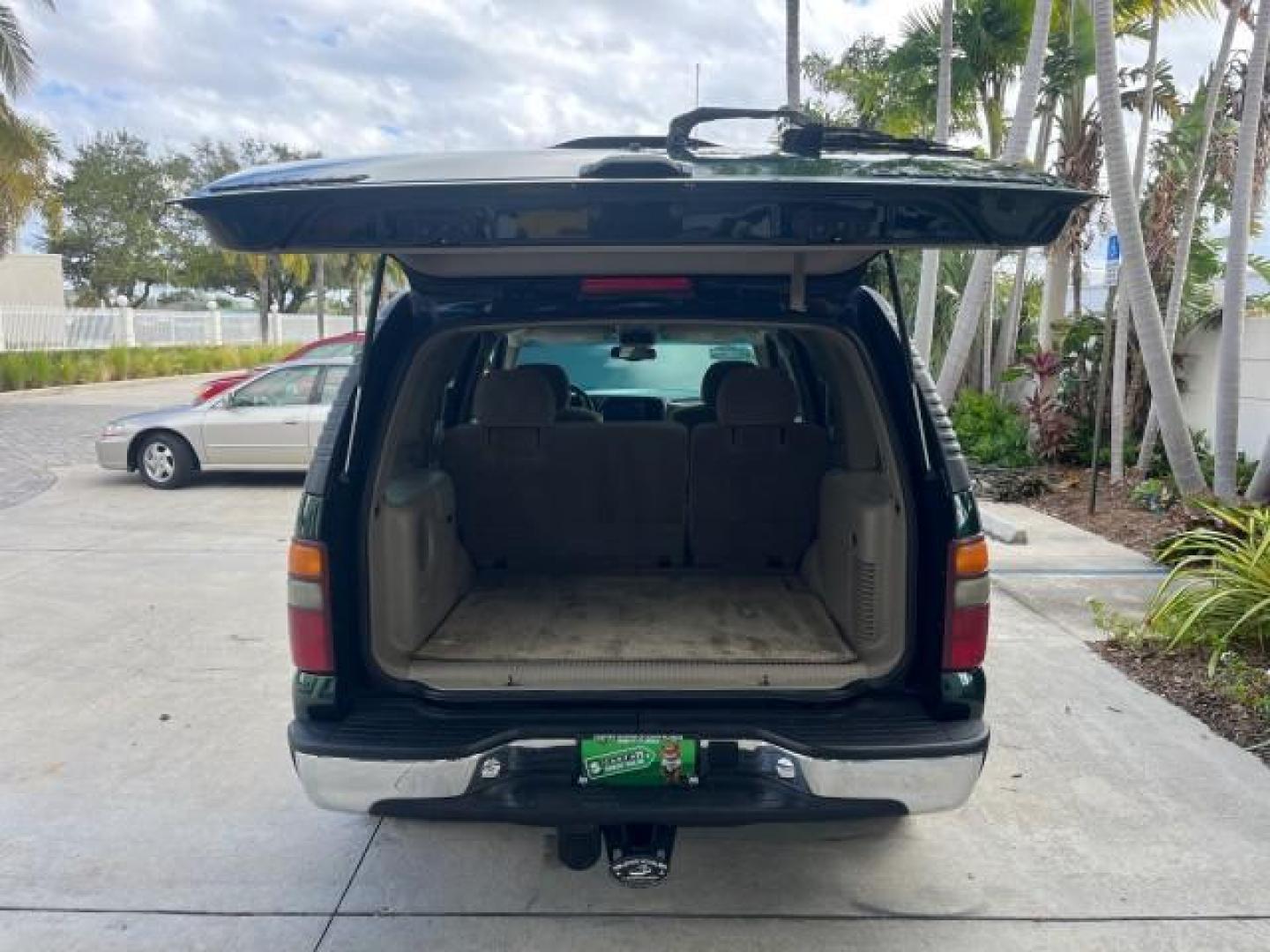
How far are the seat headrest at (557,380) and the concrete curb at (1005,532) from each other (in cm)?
→ 430

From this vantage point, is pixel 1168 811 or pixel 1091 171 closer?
pixel 1168 811

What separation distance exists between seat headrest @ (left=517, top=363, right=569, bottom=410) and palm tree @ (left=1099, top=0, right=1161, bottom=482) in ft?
20.1

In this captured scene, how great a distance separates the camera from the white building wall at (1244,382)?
899 centimetres

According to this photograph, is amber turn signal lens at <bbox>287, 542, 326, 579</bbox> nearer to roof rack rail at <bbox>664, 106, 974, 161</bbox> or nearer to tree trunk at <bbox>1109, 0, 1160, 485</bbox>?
roof rack rail at <bbox>664, 106, 974, 161</bbox>

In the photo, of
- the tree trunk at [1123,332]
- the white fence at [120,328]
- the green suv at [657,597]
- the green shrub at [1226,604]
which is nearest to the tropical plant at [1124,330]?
the tree trunk at [1123,332]

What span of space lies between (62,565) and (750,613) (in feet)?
18.3

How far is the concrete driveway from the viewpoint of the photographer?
10.1ft

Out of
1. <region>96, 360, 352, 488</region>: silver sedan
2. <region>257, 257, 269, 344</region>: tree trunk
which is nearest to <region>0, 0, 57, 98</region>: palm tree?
<region>96, 360, 352, 488</region>: silver sedan

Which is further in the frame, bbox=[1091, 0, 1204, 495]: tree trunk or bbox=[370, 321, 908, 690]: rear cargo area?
bbox=[1091, 0, 1204, 495]: tree trunk

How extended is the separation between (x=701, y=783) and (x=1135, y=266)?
636cm

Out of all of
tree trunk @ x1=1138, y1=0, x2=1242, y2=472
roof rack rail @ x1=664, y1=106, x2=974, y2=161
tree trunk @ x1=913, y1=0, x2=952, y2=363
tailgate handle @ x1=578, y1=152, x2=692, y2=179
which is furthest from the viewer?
tree trunk @ x1=913, y1=0, x2=952, y2=363

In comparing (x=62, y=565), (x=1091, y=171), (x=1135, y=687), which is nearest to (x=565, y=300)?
(x=1135, y=687)

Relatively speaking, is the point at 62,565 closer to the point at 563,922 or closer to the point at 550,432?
the point at 550,432

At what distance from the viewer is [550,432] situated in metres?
4.21
